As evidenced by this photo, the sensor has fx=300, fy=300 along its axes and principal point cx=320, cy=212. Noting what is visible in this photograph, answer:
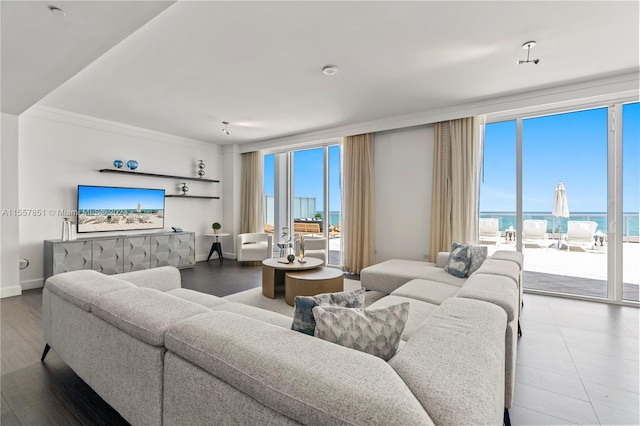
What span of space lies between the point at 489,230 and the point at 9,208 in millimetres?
6794

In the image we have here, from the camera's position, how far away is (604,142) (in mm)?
3801

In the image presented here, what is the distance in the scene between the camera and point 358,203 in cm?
540

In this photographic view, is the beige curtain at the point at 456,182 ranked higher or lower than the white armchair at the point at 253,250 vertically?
higher

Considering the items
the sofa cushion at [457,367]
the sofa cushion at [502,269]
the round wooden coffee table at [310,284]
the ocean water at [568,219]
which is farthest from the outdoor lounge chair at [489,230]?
the sofa cushion at [457,367]

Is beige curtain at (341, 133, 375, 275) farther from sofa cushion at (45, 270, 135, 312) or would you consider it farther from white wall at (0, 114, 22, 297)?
white wall at (0, 114, 22, 297)

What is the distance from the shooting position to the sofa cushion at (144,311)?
4.18ft

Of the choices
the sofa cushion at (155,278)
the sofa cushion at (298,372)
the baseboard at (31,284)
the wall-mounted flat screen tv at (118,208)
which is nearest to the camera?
the sofa cushion at (298,372)

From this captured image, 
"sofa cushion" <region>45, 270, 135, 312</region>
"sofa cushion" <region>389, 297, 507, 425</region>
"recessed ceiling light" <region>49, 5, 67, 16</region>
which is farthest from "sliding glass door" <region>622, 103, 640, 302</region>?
"recessed ceiling light" <region>49, 5, 67, 16</region>

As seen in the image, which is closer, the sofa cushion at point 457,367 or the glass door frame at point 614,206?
the sofa cushion at point 457,367

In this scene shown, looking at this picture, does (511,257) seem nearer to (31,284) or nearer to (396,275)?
(396,275)

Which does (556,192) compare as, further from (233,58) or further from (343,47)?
(233,58)

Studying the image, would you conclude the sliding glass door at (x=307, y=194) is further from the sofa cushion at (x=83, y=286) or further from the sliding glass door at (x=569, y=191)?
the sofa cushion at (x=83, y=286)

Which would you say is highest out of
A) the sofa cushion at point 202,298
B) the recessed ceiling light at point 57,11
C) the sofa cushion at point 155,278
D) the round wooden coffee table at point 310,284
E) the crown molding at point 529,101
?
the crown molding at point 529,101

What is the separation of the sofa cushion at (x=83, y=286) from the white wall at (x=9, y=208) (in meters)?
2.91
